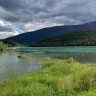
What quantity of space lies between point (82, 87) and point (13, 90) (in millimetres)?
5897

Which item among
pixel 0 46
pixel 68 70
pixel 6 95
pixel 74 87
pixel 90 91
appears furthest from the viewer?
pixel 0 46

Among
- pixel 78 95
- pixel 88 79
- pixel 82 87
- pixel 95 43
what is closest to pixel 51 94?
pixel 78 95

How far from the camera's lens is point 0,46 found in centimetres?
10375

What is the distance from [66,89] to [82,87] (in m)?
1.46

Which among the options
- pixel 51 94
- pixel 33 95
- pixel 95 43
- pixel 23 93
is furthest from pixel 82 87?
pixel 95 43

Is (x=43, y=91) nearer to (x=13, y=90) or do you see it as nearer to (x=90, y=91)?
(x=13, y=90)

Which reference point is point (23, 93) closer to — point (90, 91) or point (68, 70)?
point (90, 91)

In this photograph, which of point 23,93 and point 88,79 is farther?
point 88,79

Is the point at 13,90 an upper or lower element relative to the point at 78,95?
upper

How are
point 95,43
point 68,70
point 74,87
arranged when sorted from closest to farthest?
point 74,87
point 68,70
point 95,43

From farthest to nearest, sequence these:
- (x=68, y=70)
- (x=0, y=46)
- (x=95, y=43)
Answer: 1. (x=95, y=43)
2. (x=0, y=46)
3. (x=68, y=70)

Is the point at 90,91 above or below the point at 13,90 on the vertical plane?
below

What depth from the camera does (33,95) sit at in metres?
8.75

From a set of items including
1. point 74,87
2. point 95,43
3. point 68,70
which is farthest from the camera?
point 95,43
